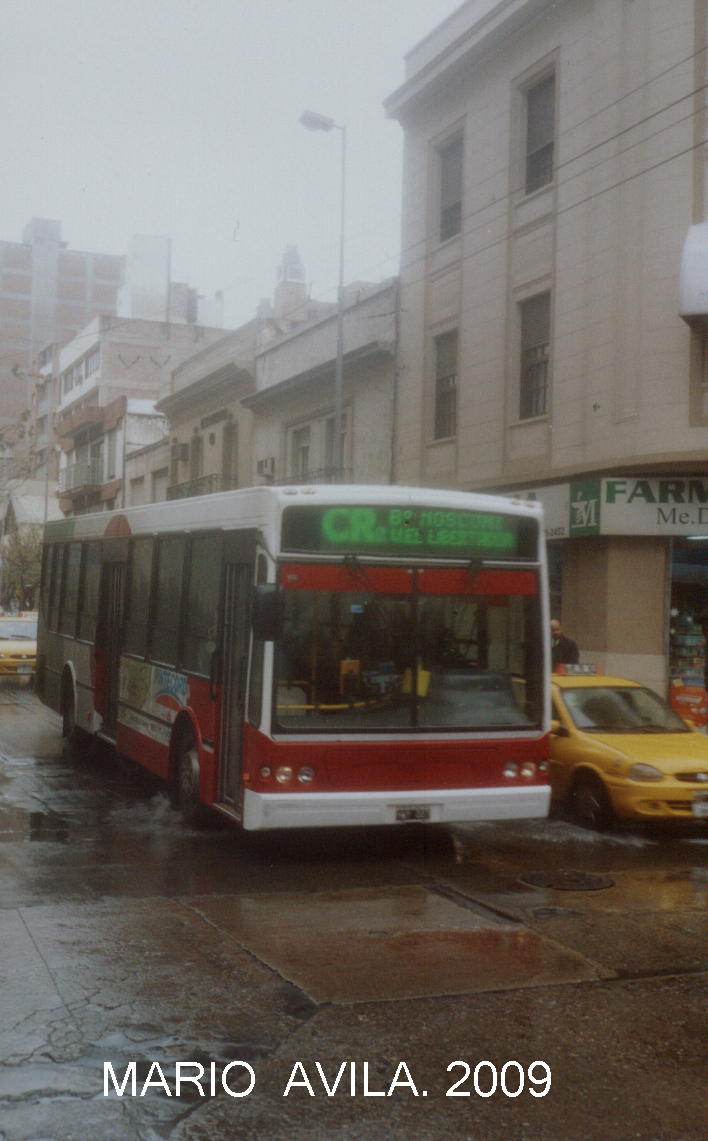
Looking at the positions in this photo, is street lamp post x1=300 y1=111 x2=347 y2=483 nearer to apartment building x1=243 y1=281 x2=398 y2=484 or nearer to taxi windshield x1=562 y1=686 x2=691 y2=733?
apartment building x1=243 y1=281 x2=398 y2=484

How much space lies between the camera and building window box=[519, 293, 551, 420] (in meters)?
20.9

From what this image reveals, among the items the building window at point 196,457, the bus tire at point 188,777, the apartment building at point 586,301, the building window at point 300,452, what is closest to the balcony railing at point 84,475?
the building window at point 196,457

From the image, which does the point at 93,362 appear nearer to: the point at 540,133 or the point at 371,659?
the point at 540,133

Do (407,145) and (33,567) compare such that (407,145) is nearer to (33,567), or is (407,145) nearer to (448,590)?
(448,590)

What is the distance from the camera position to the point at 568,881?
9469 millimetres

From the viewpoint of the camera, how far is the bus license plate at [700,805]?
11117mm

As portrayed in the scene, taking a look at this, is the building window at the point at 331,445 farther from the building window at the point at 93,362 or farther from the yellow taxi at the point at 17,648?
the building window at the point at 93,362

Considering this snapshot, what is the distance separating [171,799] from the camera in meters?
12.1

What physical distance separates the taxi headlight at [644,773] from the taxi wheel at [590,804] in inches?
15.4

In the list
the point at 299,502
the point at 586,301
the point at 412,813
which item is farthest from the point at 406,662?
the point at 586,301

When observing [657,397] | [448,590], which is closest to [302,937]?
[448,590]

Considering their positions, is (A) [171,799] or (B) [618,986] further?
(A) [171,799]

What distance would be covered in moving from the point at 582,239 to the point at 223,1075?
16.5 m

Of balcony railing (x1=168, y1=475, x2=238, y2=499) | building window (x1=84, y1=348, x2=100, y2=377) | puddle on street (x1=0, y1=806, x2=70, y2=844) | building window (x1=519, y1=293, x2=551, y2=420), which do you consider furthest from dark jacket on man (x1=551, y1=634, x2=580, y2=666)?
building window (x1=84, y1=348, x2=100, y2=377)
